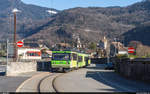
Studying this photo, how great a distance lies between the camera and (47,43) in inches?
6014

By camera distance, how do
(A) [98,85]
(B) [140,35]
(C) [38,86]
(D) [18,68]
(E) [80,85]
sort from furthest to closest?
(B) [140,35] → (D) [18,68] → (A) [98,85] → (E) [80,85] → (C) [38,86]

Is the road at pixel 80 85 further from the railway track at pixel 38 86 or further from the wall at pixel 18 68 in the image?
the wall at pixel 18 68

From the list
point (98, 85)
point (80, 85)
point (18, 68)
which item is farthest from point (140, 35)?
point (80, 85)

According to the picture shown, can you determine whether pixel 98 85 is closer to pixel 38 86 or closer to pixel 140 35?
pixel 38 86

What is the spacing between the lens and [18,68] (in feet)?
105

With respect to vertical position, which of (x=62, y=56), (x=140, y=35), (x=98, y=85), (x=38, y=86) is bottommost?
(x=98, y=85)

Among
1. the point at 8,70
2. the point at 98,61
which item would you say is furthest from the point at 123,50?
the point at 8,70

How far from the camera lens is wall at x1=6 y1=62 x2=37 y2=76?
29.0 metres

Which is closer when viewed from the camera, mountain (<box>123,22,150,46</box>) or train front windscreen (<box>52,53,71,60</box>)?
train front windscreen (<box>52,53,71,60</box>)

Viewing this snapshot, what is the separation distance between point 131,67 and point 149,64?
486cm

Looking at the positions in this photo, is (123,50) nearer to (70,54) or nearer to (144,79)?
(70,54)

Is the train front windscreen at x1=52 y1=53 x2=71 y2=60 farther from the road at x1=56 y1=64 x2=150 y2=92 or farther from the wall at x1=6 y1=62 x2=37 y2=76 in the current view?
the road at x1=56 y1=64 x2=150 y2=92

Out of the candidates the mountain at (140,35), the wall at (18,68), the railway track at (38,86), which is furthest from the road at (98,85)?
the mountain at (140,35)

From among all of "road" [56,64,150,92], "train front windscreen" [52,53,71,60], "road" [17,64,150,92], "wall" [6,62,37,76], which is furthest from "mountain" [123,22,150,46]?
"road" [17,64,150,92]
